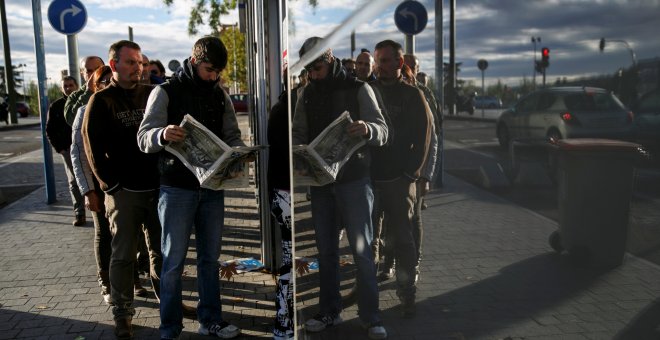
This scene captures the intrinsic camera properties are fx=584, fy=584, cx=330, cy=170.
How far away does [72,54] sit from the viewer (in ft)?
28.0

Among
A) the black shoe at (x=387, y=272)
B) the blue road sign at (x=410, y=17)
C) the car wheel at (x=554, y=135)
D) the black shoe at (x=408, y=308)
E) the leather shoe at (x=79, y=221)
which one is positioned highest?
the blue road sign at (x=410, y=17)

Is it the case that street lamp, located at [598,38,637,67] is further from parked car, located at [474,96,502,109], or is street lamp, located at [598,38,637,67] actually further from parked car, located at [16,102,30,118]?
parked car, located at [16,102,30,118]

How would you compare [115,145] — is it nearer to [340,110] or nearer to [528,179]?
[340,110]

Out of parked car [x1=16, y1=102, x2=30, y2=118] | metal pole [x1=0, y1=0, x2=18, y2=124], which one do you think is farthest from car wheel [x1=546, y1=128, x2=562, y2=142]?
parked car [x1=16, y1=102, x2=30, y2=118]

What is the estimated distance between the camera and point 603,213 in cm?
55

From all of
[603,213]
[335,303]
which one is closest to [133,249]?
[335,303]

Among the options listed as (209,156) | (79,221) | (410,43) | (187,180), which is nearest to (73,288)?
(187,180)

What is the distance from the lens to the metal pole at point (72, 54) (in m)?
8.50

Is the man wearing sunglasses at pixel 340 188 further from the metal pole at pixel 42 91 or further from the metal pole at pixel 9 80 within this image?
the metal pole at pixel 9 80

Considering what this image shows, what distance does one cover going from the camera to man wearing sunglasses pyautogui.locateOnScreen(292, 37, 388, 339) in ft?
3.54

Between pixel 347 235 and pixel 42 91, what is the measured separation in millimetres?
8600

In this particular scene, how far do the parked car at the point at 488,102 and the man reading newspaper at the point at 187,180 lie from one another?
113 inches

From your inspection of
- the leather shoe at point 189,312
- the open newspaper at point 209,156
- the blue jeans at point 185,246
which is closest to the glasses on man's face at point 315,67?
the open newspaper at point 209,156

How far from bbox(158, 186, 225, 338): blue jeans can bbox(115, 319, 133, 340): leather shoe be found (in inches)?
12.9
